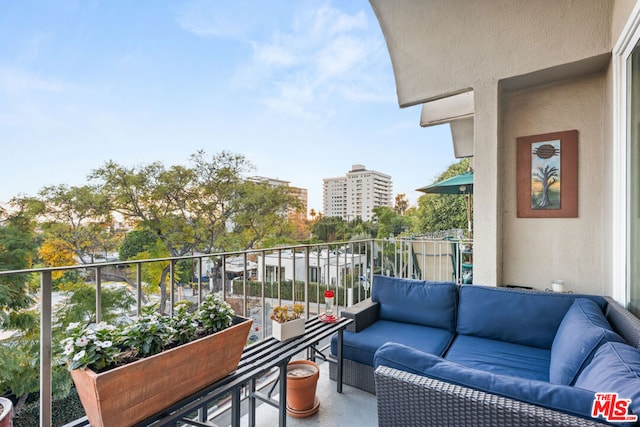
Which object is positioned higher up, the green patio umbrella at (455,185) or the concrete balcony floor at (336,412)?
the green patio umbrella at (455,185)

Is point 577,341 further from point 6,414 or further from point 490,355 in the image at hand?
point 6,414

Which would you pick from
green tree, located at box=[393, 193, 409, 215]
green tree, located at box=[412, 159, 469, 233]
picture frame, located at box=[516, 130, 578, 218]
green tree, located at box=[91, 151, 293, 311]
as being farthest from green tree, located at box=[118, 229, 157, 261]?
green tree, located at box=[393, 193, 409, 215]

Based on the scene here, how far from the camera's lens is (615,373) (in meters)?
0.92

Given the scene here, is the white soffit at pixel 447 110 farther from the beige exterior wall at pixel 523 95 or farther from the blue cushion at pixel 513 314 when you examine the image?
the blue cushion at pixel 513 314

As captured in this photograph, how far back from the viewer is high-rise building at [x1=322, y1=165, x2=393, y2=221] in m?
17.8

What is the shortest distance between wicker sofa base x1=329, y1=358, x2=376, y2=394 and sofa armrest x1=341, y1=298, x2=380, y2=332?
0.25 m

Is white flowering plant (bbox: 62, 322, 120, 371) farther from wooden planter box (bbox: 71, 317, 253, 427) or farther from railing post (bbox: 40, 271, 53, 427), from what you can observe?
railing post (bbox: 40, 271, 53, 427)

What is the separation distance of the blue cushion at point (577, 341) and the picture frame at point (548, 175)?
1.12 metres

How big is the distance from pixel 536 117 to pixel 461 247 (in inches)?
78.9

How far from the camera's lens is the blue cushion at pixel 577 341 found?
1233mm

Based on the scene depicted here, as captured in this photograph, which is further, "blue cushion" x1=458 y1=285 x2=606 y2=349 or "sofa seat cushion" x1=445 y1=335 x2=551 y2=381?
"blue cushion" x1=458 y1=285 x2=606 y2=349

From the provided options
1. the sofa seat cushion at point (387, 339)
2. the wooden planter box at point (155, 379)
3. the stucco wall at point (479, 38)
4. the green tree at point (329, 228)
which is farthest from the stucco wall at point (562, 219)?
the green tree at point (329, 228)

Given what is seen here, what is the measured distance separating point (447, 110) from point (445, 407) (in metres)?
3.53

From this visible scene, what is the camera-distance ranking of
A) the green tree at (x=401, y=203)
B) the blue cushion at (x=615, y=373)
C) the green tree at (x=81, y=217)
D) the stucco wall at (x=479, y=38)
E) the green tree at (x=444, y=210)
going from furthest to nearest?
the green tree at (x=401, y=203) → the green tree at (x=444, y=210) → the green tree at (x=81, y=217) → the stucco wall at (x=479, y=38) → the blue cushion at (x=615, y=373)
